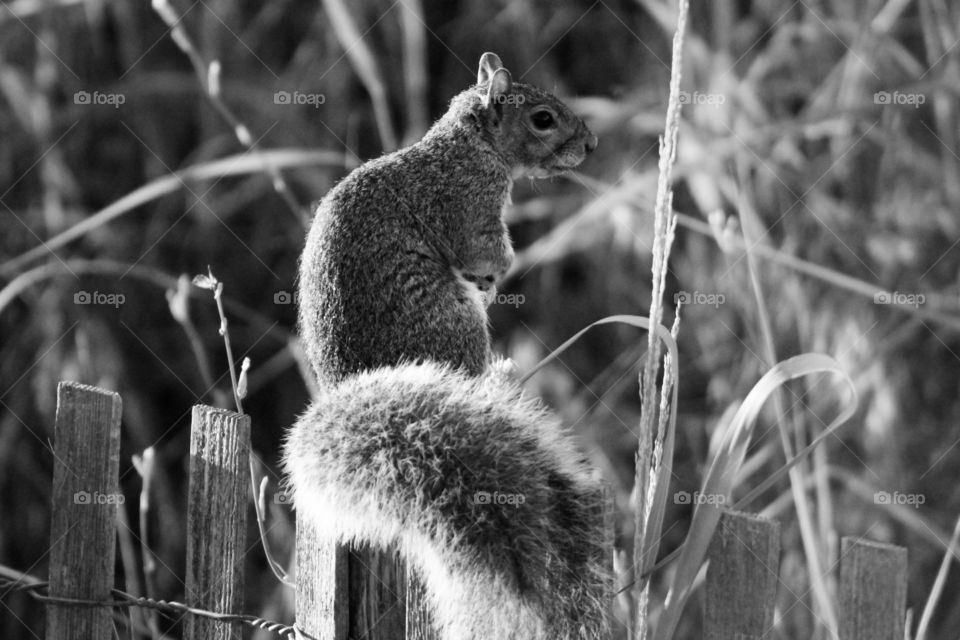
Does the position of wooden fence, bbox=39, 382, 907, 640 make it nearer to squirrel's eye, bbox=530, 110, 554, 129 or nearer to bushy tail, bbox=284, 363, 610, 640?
bushy tail, bbox=284, 363, 610, 640

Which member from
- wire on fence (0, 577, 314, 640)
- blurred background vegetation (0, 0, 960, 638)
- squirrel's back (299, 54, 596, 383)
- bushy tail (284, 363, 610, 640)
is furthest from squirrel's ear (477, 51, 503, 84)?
wire on fence (0, 577, 314, 640)

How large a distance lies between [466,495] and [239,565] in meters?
0.38

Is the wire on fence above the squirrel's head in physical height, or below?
below

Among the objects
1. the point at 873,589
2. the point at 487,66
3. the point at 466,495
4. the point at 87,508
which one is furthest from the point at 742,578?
the point at 487,66

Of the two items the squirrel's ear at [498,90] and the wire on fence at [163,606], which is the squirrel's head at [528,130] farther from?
the wire on fence at [163,606]

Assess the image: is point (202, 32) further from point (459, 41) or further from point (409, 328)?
point (409, 328)

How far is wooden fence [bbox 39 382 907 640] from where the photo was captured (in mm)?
1305

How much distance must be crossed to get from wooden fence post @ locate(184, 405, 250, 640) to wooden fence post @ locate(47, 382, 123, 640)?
0.15 meters

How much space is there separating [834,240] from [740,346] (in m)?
0.40

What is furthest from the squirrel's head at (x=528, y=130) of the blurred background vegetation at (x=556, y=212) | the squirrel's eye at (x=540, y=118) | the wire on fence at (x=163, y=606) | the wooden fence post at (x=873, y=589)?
the wooden fence post at (x=873, y=589)

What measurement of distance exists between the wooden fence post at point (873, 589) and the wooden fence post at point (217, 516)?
→ 778 millimetres

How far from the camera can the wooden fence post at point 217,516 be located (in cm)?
166

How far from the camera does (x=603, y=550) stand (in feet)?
4.61

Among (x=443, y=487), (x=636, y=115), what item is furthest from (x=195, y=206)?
(x=443, y=487)
